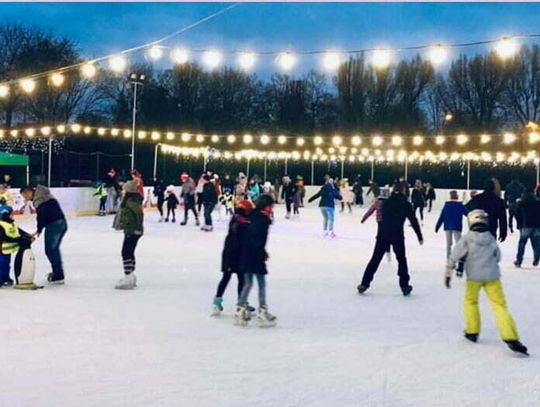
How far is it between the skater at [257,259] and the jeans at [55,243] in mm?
2946

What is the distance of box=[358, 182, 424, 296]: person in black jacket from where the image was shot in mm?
7539

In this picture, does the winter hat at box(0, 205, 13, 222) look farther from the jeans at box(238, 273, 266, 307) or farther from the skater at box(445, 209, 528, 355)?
the skater at box(445, 209, 528, 355)

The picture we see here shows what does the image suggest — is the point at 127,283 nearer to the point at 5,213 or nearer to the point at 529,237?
the point at 5,213

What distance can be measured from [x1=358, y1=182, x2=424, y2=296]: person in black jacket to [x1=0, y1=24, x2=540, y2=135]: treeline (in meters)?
28.3

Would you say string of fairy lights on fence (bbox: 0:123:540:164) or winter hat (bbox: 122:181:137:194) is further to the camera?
string of fairy lights on fence (bbox: 0:123:540:164)

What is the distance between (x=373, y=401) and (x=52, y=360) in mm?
2207

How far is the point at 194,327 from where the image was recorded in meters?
5.78

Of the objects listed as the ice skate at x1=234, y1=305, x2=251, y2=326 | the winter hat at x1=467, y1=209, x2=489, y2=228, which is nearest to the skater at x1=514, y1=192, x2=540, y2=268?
the winter hat at x1=467, y1=209, x2=489, y2=228

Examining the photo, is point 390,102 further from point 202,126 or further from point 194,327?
point 194,327

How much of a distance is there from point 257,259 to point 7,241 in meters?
3.26

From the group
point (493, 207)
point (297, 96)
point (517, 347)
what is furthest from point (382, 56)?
point (297, 96)

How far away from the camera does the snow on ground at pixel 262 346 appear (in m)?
3.98

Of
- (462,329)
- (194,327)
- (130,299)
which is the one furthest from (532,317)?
(130,299)

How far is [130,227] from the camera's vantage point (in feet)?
25.0
